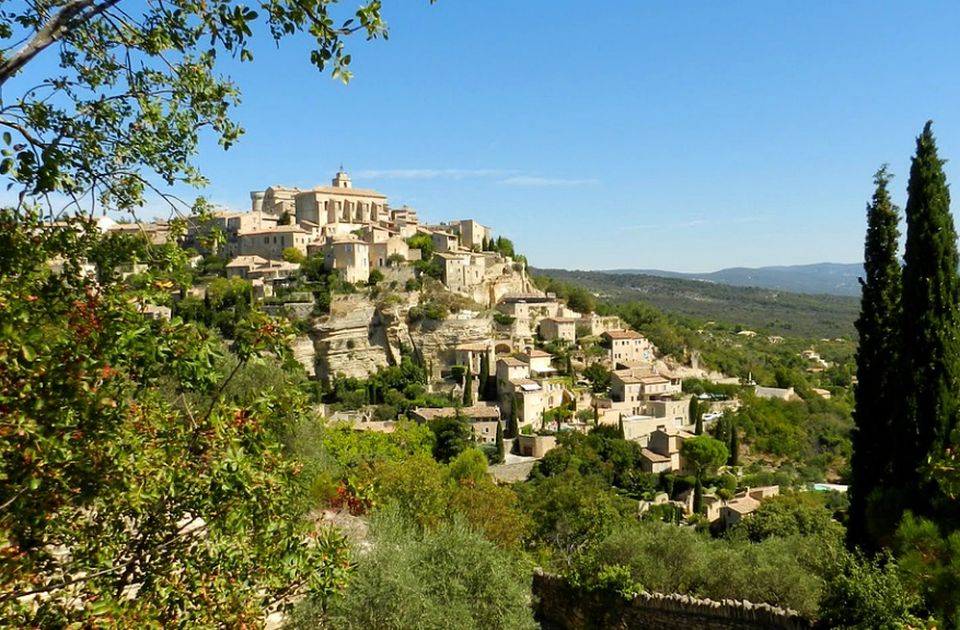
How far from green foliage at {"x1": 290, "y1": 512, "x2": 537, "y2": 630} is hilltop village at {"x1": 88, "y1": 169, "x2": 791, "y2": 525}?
31.7 m

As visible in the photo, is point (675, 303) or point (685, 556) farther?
point (675, 303)

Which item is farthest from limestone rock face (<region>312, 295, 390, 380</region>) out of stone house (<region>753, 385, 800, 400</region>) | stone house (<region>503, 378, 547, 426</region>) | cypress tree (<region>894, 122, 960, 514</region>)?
cypress tree (<region>894, 122, 960, 514</region>)

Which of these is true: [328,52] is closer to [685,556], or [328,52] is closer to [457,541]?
[457,541]

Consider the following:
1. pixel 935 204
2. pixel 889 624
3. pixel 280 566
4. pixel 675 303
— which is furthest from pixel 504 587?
pixel 675 303

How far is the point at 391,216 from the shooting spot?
7150 cm

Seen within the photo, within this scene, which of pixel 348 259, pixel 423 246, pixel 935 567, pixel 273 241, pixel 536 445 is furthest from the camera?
pixel 423 246

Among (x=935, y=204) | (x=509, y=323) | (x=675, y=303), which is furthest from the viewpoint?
(x=675, y=303)

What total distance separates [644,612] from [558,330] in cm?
5042

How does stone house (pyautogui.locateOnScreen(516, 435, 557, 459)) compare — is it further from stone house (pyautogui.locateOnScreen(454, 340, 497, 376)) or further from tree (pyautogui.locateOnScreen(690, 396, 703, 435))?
tree (pyautogui.locateOnScreen(690, 396, 703, 435))

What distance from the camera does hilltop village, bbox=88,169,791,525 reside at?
46.2m

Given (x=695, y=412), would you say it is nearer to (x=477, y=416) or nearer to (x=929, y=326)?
(x=477, y=416)

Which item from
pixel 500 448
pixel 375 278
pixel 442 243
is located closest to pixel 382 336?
pixel 375 278

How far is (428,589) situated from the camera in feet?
24.7

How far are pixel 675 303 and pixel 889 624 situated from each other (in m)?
185
